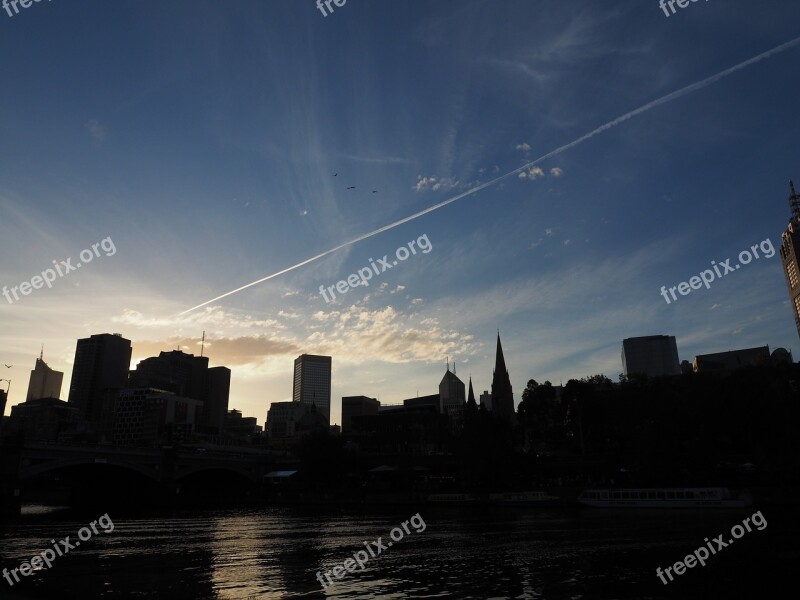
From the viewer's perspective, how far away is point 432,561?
38906 millimetres

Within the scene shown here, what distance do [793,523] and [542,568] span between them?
3495 cm

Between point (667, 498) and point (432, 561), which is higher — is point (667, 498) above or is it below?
above

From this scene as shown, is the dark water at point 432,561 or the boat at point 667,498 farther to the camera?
the boat at point 667,498

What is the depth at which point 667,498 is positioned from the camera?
3290 inches

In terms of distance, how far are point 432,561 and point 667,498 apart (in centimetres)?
5829

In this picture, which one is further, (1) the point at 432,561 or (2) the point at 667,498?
(2) the point at 667,498

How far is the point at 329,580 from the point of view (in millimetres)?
32344

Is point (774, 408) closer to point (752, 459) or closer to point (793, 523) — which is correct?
point (752, 459)

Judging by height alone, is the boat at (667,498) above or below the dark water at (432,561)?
above

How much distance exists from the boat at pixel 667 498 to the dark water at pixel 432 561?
44.6 feet

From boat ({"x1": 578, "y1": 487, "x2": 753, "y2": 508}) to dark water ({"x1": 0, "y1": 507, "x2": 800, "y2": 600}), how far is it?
1359 cm

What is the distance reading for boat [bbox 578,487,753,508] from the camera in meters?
78.3

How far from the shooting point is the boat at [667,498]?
78.3m

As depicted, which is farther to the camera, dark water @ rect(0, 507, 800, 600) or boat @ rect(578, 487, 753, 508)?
boat @ rect(578, 487, 753, 508)
